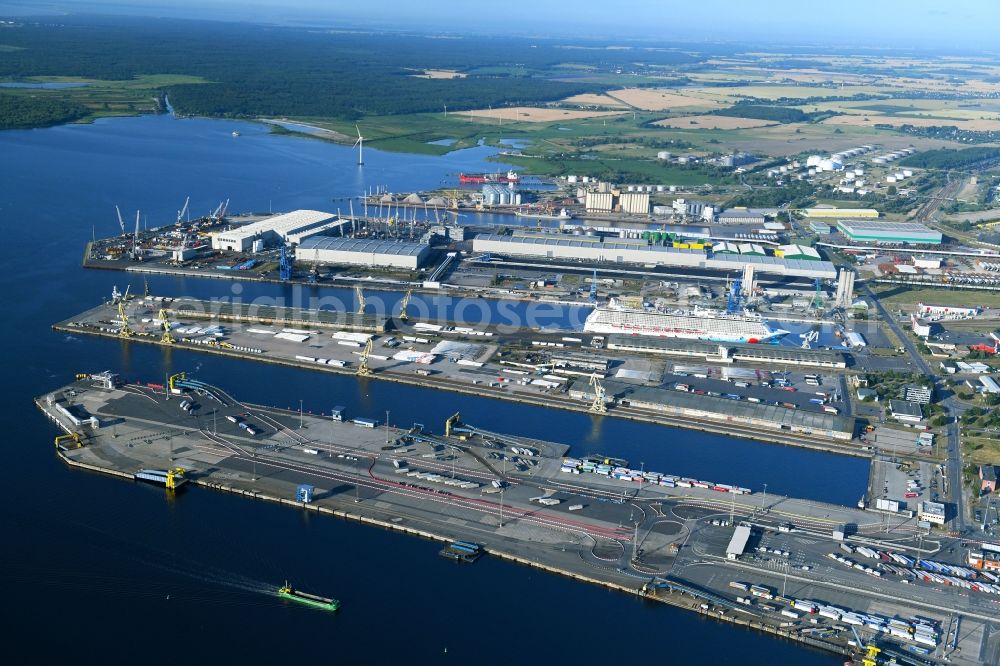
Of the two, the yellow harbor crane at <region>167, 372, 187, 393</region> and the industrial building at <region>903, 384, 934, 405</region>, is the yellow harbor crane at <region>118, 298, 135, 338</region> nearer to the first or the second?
the yellow harbor crane at <region>167, 372, 187, 393</region>

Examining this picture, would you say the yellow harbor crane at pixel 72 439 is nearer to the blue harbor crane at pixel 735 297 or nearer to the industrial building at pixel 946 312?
the blue harbor crane at pixel 735 297

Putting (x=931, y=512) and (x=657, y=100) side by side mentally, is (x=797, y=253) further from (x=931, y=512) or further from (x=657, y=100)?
(x=657, y=100)

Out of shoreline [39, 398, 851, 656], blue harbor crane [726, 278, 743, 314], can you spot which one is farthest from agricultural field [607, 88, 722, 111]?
shoreline [39, 398, 851, 656]

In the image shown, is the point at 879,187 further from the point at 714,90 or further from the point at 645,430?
the point at 714,90

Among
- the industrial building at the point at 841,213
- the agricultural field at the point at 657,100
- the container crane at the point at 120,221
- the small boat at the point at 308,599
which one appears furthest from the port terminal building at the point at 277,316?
the agricultural field at the point at 657,100

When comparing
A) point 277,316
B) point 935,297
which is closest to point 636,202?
point 935,297

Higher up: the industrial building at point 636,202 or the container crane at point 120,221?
the industrial building at point 636,202

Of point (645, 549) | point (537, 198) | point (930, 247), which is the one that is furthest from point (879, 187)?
point (645, 549)
